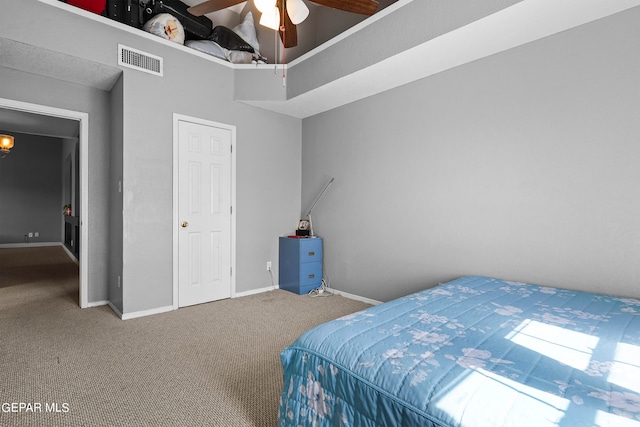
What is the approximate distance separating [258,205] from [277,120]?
1.17m

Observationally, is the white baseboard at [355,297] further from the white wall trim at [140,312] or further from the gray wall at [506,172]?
the white wall trim at [140,312]

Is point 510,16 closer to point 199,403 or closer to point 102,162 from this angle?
point 199,403

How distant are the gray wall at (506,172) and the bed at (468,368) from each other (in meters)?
0.66

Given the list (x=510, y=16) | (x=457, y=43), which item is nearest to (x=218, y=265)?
(x=457, y=43)

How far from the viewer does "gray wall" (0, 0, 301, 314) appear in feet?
8.86

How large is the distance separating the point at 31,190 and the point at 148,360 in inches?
→ 355

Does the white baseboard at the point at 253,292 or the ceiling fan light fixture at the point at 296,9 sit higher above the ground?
the ceiling fan light fixture at the point at 296,9

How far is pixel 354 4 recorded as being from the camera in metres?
2.20

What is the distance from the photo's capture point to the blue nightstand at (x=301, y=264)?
12.5ft

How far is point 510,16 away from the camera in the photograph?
2061mm

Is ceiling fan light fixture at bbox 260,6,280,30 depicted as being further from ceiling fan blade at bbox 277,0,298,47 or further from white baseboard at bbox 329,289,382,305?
white baseboard at bbox 329,289,382,305

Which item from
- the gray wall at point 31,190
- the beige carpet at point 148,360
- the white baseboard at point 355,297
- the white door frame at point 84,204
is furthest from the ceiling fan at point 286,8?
the gray wall at point 31,190

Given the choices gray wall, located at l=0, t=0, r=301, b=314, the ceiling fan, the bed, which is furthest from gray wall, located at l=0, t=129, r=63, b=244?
the bed

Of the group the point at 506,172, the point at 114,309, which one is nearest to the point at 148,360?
the point at 114,309
